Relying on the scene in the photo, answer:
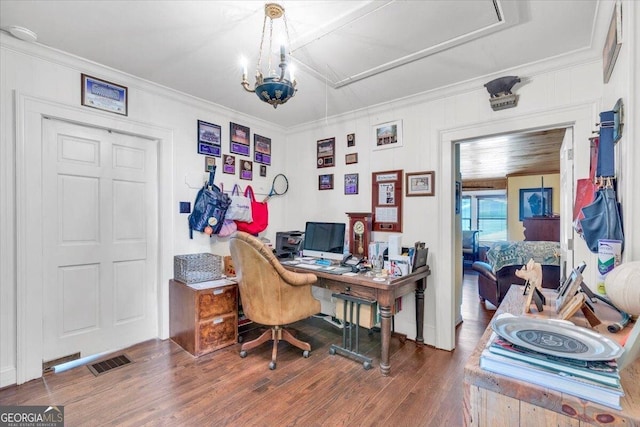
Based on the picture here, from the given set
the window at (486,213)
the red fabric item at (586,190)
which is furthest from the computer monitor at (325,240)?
the window at (486,213)

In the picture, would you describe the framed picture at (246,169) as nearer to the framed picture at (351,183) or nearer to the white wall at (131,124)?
the white wall at (131,124)

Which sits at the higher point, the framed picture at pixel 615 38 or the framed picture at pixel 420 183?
the framed picture at pixel 615 38

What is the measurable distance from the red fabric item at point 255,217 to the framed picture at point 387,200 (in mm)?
1341

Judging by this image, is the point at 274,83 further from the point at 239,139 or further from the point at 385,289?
the point at 239,139

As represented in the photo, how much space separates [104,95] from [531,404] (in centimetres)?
323

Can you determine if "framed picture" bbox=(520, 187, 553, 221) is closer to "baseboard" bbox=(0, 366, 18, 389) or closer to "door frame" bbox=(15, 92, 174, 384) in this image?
"door frame" bbox=(15, 92, 174, 384)

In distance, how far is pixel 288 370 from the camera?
92.2 inches

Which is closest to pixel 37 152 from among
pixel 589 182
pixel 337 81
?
pixel 337 81

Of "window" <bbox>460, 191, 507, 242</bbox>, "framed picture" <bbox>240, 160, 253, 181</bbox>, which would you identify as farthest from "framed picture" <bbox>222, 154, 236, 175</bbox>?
"window" <bbox>460, 191, 507, 242</bbox>

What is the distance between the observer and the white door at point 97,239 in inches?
89.2

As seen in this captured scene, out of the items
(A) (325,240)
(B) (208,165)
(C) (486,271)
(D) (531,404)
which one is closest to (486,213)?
(C) (486,271)

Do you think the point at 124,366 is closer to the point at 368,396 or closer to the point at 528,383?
the point at 368,396

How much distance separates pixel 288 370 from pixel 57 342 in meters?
1.81

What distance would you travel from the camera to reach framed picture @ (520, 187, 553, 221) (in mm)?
6664
